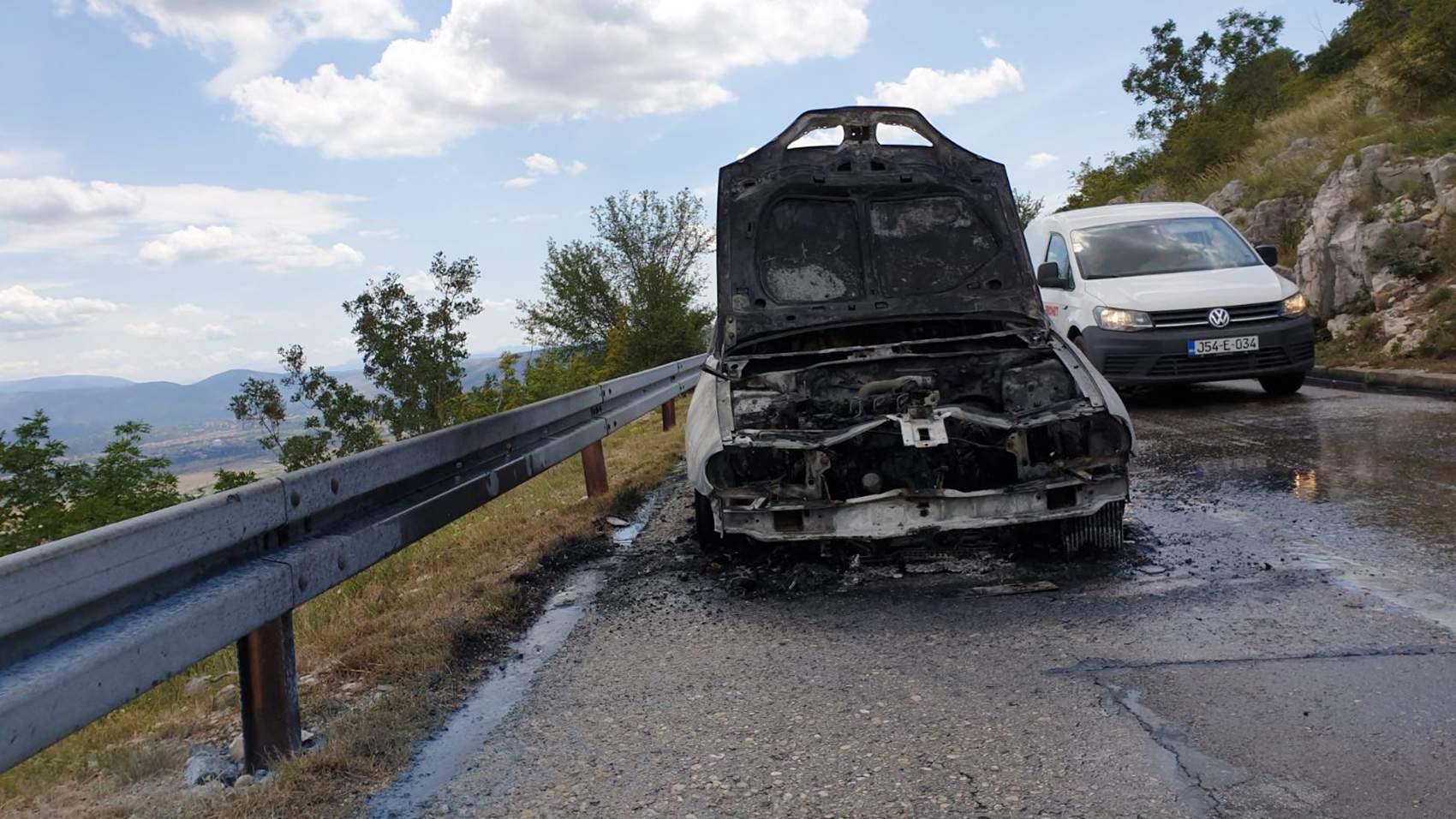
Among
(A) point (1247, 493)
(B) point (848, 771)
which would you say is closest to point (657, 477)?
→ (A) point (1247, 493)

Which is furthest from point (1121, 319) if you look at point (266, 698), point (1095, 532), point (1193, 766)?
point (266, 698)

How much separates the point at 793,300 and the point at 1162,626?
300 centimetres

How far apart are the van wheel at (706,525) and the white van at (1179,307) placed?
15.6ft

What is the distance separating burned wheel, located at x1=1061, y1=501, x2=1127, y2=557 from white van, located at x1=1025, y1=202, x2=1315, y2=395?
14.8ft

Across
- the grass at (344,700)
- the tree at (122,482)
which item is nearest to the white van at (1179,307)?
the grass at (344,700)

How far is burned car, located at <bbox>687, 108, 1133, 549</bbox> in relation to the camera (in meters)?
5.02

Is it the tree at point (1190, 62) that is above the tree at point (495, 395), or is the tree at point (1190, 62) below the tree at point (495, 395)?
above

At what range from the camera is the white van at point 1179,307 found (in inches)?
401

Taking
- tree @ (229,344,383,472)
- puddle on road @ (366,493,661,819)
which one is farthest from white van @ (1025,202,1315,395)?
tree @ (229,344,383,472)

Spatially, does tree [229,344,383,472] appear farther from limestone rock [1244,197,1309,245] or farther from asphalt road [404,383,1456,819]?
asphalt road [404,383,1456,819]

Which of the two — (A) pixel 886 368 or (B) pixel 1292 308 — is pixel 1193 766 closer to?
(A) pixel 886 368

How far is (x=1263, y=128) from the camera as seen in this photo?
94.5 feet

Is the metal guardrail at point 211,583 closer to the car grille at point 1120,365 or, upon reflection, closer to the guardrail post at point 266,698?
the guardrail post at point 266,698

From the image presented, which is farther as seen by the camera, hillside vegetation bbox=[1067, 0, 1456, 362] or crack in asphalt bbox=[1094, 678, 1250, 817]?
hillside vegetation bbox=[1067, 0, 1456, 362]
